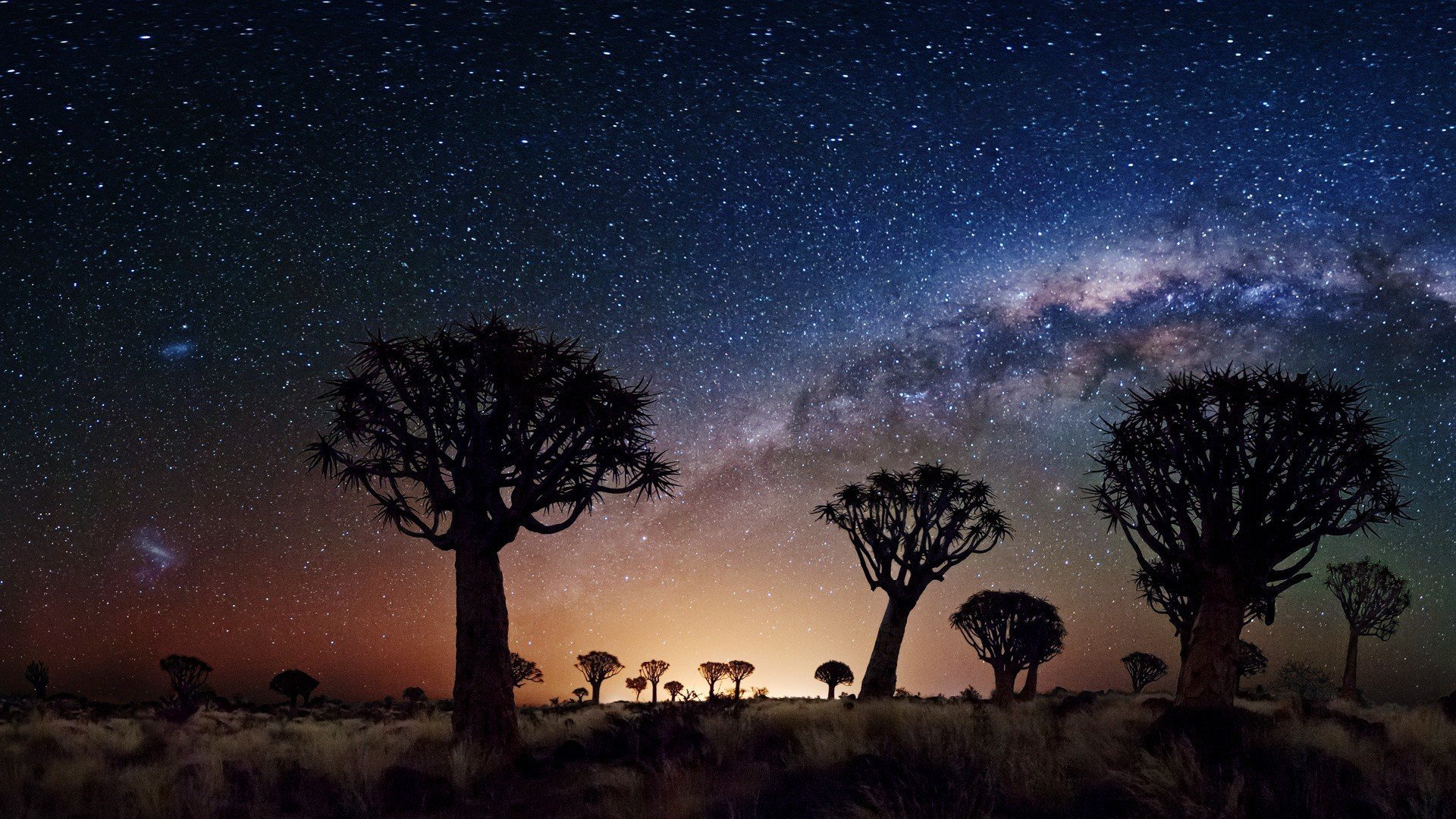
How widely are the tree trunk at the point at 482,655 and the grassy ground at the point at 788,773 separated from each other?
0.58 meters

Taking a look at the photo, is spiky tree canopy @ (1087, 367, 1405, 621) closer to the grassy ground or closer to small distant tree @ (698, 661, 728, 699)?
the grassy ground

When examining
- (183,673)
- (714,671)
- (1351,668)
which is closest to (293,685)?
(183,673)

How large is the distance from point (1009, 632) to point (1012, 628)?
22cm

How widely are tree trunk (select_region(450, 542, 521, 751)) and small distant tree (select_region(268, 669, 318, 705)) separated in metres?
36.1

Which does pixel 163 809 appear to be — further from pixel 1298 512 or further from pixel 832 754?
pixel 1298 512

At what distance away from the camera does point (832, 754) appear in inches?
371

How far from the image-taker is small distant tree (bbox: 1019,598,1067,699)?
109ft

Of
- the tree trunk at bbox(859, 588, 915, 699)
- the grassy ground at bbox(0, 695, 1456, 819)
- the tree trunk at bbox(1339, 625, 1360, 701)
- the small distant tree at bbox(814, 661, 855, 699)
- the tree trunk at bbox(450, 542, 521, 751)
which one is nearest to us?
the grassy ground at bbox(0, 695, 1456, 819)

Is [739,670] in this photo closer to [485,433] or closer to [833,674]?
[833,674]

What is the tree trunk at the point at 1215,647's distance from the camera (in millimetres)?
12641

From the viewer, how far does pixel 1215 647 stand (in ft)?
42.1

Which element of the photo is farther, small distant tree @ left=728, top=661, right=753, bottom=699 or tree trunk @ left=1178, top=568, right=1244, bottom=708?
small distant tree @ left=728, top=661, right=753, bottom=699

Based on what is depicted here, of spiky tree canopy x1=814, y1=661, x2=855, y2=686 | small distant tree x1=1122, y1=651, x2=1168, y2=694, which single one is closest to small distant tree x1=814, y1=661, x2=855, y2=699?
spiky tree canopy x1=814, y1=661, x2=855, y2=686

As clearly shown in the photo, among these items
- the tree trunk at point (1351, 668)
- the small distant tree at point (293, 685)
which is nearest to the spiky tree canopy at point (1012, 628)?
the tree trunk at point (1351, 668)
